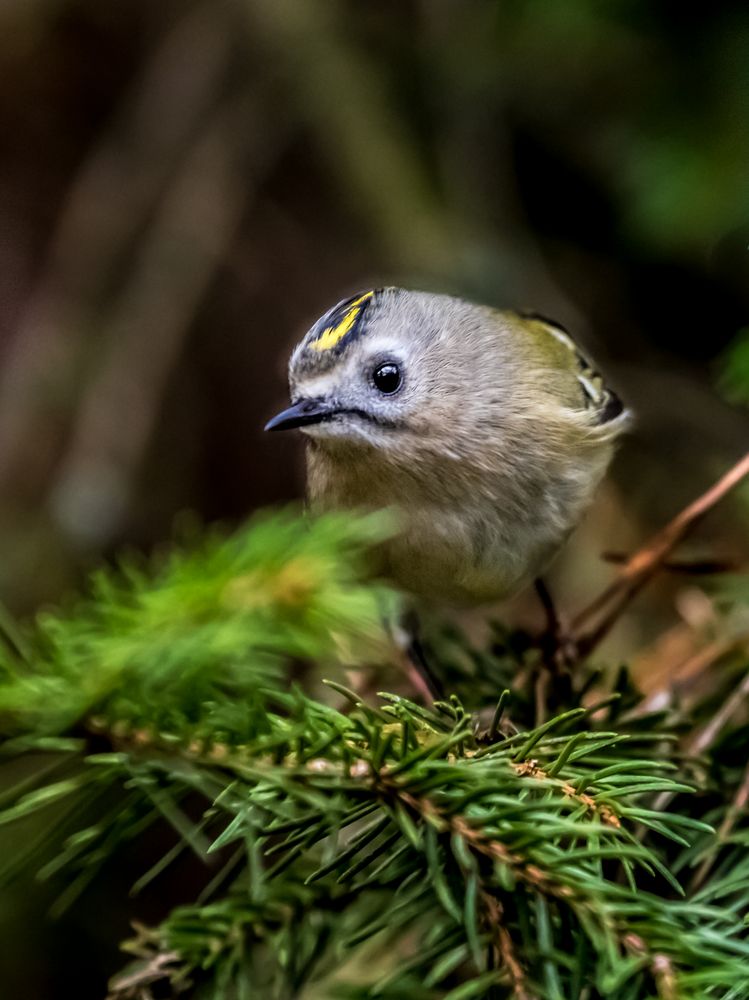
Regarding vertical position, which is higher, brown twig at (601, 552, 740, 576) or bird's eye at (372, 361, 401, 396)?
bird's eye at (372, 361, 401, 396)

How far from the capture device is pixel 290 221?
3123 mm

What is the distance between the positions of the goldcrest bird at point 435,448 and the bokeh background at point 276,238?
0.57 metres

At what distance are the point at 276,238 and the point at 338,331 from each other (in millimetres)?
1587

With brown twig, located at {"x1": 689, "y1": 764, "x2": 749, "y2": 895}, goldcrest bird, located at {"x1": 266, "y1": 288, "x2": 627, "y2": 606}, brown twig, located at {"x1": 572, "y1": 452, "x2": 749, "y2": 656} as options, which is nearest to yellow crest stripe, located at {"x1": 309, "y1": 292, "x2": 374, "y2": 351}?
goldcrest bird, located at {"x1": 266, "y1": 288, "x2": 627, "y2": 606}

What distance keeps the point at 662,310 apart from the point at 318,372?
1475 mm

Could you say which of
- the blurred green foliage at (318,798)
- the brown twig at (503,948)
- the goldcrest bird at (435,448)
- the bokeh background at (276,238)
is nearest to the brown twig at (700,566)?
the goldcrest bird at (435,448)

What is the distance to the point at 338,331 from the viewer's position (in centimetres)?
160

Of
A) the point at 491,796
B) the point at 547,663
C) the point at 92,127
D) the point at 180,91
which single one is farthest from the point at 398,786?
the point at 92,127

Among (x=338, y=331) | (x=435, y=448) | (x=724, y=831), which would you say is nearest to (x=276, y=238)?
(x=338, y=331)

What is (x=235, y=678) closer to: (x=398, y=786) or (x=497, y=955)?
(x=398, y=786)

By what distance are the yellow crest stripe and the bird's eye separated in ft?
0.23

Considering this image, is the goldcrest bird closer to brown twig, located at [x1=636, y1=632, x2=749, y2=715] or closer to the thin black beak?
the thin black beak

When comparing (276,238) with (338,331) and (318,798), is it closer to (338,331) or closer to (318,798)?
(338,331)

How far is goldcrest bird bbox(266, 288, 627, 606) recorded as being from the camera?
1546 millimetres
